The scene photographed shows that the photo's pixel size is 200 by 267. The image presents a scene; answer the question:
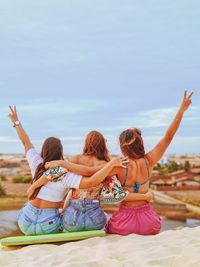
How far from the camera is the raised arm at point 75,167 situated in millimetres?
3395

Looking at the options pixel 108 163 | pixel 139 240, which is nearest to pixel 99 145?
pixel 108 163

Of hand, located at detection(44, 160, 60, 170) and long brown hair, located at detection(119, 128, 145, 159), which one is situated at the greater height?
long brown hair, located at detection(119, 128, 145, 159)

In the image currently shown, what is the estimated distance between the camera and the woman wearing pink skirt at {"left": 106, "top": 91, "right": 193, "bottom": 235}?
138 inches

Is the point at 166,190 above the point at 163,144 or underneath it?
underneath

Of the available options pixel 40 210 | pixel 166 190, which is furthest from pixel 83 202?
pixel 166 190

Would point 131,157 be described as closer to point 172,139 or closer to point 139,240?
point 172,139

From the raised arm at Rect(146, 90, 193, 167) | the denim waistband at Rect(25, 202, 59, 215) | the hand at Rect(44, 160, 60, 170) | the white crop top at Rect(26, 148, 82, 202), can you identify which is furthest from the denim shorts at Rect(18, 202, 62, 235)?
the raised arm at Rect(146, 90, 193, 167)

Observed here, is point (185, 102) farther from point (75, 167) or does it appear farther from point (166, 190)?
point (166, 190)

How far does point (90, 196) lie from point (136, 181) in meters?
0.38

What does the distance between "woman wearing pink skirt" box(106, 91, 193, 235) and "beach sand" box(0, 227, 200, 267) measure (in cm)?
13

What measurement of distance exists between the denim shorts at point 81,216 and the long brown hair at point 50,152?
0.31 metres

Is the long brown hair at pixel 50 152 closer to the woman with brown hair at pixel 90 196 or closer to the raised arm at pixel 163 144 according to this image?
the woman with brown hair at pixel 90 196

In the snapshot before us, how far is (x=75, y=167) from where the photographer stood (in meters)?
3.43

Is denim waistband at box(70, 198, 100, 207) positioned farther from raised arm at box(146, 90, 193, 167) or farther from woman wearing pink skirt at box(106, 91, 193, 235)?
raised arm at box(146, 90, 193, 167)
